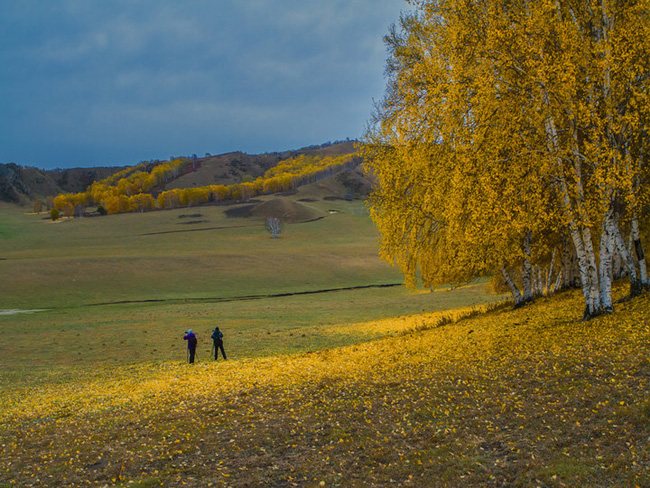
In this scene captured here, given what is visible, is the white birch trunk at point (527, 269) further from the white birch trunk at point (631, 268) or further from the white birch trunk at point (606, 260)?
the white birch trunk at point (606, 260)

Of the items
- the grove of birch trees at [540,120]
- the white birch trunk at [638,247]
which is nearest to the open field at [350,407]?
the white birch trunk at [638,247]

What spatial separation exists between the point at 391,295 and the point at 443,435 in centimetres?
5173

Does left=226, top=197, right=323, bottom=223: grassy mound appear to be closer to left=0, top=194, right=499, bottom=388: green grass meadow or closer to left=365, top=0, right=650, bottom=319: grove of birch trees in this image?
left=0, top=194, right=499, bottom=388: green grass meadow

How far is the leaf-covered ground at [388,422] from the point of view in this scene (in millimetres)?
9078

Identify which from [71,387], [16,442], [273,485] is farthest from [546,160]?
[71,387]

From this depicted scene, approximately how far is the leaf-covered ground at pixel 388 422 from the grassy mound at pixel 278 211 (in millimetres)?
151474

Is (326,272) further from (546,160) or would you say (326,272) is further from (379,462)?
(379,462)

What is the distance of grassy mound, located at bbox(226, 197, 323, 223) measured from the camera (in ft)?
565

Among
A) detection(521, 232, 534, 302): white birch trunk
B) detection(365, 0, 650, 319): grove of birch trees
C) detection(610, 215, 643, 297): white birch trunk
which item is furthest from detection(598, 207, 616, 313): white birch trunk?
detection(521, 232, 534, 302): white birch trunk

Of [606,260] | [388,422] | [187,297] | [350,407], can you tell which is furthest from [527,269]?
[187,297]

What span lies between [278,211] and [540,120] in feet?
528

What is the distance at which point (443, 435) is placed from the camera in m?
10.5

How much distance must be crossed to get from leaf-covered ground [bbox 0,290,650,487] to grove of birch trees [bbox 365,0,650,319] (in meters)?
3.90

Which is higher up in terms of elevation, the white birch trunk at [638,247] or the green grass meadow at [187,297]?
the white birch trunk at [638,247]
